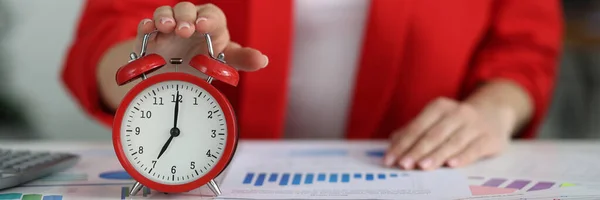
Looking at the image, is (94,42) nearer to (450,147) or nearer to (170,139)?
(170,139)

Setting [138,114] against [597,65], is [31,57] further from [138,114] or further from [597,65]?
[597,65]

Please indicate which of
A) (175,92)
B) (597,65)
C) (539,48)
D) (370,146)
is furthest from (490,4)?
(597,65)

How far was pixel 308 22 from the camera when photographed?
872mm

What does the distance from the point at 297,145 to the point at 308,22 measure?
15 centimetres

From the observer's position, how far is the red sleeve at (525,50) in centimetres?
99

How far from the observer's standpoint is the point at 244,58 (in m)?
0.56

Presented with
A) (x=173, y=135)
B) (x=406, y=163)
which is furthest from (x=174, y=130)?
(x=406, y=163)

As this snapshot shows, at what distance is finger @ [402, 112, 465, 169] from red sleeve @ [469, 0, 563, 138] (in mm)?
214

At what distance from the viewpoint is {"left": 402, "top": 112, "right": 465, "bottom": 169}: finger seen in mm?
720

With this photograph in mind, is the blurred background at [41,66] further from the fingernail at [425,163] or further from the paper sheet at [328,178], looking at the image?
the fingernail at [425,163]

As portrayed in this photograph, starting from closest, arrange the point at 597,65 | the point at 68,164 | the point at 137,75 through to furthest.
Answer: the point at 137,75
the point at 68,164
the point at 597,65

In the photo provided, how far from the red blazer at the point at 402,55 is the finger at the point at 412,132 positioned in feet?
0.47

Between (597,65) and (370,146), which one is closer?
(370,146)

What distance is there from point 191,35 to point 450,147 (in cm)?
33
